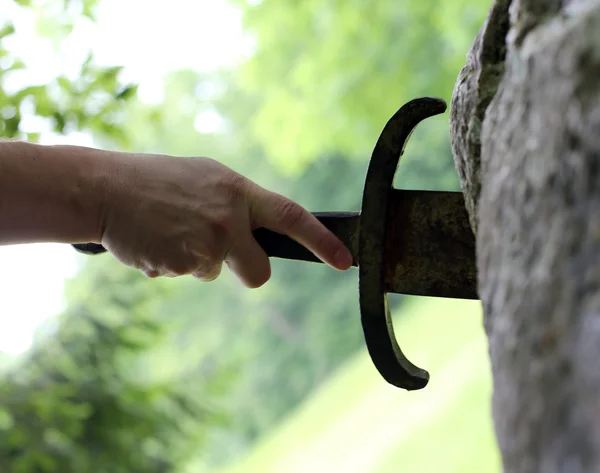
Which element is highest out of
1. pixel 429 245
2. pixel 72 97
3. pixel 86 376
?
pixel 72 97

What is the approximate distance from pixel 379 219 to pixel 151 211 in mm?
352

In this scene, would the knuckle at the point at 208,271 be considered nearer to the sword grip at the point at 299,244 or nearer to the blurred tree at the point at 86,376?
the sword grip at the point at 299,244

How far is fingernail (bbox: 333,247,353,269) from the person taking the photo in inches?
42.3

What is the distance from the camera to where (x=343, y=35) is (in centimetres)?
704

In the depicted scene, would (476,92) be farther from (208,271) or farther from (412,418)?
(412,418)

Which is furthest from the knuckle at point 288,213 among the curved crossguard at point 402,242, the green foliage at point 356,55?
the green foliage at point 356,55

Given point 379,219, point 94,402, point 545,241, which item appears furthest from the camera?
point 94,402

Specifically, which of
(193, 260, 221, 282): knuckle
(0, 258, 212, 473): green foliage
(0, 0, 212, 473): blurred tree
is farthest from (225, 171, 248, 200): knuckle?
(0, 258, 212, 473): green foliage

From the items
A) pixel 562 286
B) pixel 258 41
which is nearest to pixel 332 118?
pixel 258 41

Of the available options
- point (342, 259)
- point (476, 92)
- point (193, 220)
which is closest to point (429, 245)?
point (342, 259)

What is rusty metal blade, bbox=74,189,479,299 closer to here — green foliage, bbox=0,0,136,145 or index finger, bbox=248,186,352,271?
index finger, bbox=248,186,352,271

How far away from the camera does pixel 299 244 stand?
3.75 feet

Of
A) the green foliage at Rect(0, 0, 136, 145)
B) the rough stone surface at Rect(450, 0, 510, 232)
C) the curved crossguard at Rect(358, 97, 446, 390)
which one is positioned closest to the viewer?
the rough stone surface at Rect(450, 0, 510, 232)

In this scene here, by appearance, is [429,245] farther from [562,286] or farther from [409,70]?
[409,70]
